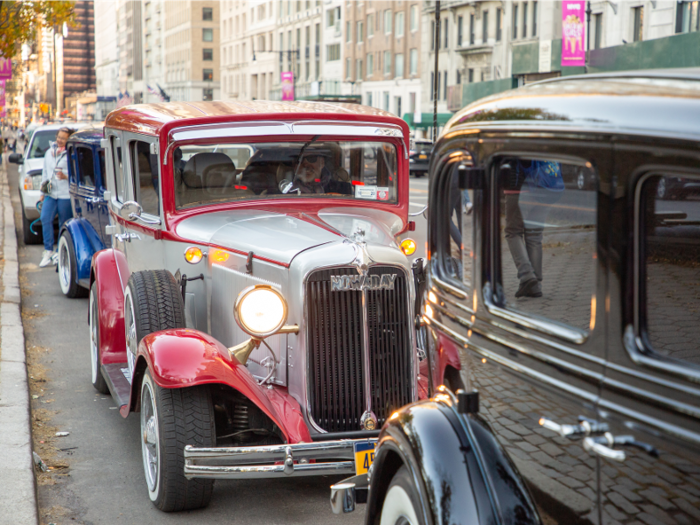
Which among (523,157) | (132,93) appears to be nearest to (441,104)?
(523,157)

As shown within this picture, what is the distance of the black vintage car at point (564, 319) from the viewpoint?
1.85m

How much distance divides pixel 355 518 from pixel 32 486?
5.81ft

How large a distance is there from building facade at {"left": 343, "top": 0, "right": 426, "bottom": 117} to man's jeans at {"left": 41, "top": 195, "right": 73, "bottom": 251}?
4648 cm

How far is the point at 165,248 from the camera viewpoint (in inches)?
218

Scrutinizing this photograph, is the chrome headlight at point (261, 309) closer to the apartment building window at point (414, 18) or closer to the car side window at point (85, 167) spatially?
the car side window at point (85, 167)

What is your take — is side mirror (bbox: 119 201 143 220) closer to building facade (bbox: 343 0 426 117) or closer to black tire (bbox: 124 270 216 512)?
black tire (bbox: 124 270 216 512)

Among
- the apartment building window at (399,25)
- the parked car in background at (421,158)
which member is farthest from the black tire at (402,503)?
the apartment building window at (399,25)

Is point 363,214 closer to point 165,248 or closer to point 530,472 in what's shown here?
point 165,248

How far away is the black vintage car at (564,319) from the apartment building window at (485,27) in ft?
163

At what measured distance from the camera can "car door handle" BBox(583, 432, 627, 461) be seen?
1945 mm

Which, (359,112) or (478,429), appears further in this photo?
(359,112)

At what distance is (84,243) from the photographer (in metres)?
9.13

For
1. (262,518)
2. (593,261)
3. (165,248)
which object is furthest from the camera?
(165,248)

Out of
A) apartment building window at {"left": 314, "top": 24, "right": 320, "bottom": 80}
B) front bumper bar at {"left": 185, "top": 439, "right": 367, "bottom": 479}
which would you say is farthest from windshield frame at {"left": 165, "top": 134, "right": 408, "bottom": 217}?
apartment building window at {"left": 314, "top": 24, "right": 320, "bottom": 80}
